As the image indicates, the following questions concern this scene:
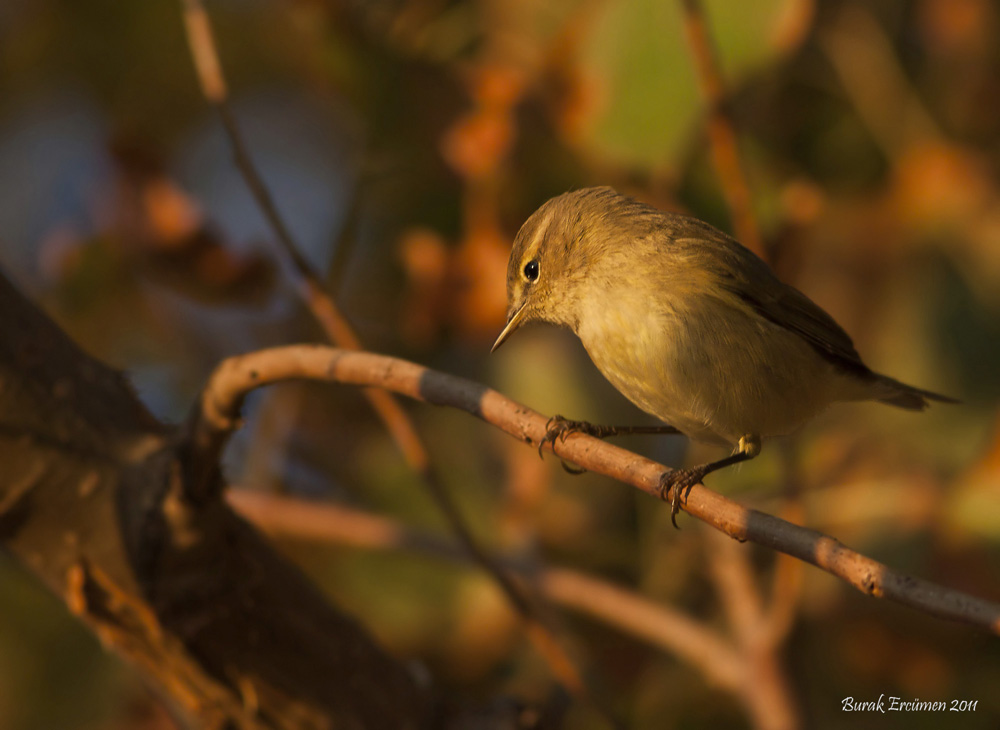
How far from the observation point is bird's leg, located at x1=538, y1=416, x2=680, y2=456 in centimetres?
173

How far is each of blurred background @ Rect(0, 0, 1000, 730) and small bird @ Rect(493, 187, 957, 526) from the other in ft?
1.15

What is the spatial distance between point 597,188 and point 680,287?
0.56 metres

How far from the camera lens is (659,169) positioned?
3.10m

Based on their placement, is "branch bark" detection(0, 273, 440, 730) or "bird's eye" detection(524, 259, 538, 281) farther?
"bird's eye" detection(524, 259, 538, 281)

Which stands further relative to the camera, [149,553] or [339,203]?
[339,203]

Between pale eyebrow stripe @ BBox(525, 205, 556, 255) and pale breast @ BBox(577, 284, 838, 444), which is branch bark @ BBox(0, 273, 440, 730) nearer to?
pale breast @ BBox(577, 284, 838, 444)

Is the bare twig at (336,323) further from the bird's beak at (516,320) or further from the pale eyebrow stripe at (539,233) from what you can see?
the pale eyebrow stripe at (539,233)

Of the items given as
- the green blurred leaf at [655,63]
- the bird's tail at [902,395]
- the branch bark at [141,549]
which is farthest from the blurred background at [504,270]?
the branch bark at [141,549]

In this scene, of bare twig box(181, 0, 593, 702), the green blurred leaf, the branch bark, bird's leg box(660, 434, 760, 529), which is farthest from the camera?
the green blurred leaf

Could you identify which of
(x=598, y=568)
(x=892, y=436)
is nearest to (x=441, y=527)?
(x=598, y=568)

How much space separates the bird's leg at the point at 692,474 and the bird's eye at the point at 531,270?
0.71 m

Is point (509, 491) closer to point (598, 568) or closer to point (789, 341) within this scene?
point (598, 568)

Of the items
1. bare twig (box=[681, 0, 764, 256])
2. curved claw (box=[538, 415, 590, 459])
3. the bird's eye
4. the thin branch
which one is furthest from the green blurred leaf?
the thin branch

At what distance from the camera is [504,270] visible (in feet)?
10.6
